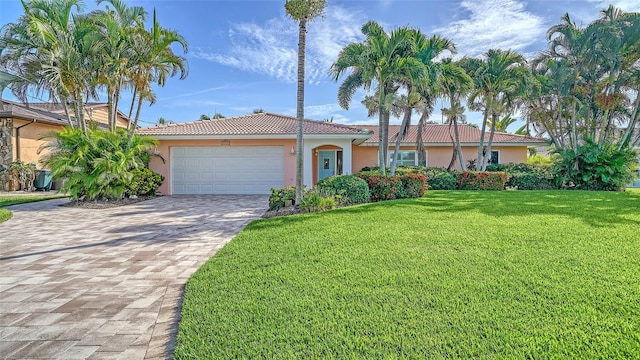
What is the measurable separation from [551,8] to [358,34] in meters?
8.84

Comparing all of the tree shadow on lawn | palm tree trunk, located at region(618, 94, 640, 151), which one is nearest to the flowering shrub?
the tree shadow on lawn

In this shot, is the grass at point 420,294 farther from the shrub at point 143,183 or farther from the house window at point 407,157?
the house window at point 407,157

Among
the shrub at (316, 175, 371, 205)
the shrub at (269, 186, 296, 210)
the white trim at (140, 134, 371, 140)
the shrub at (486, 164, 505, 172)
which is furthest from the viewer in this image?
the shrub at (486, 164, 505, 172)

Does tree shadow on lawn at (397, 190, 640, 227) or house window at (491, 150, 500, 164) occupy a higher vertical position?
house window at (491, 150, 500, 164)

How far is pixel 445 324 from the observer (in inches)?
119

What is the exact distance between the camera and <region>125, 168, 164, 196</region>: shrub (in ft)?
43.2

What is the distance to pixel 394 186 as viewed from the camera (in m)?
11.9

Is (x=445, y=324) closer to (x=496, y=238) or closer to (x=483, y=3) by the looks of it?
(x=496, y=238)

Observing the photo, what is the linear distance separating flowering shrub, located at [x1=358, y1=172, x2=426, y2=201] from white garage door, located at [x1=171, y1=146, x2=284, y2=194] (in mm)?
5710

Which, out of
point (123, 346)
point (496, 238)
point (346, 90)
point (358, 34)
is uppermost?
point (358, 34)

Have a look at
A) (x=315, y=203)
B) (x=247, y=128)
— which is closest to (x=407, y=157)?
(x=247, y=128)

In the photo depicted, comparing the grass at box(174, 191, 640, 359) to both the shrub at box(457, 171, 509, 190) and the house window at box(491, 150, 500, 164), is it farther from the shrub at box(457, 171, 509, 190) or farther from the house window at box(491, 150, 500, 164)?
the house window at box(491, 150, 500, 164)

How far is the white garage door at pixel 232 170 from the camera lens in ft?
53.4

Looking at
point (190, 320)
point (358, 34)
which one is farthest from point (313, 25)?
point (190, 320)
